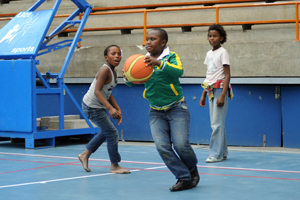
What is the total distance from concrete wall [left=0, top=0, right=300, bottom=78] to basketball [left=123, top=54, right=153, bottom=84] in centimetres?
527

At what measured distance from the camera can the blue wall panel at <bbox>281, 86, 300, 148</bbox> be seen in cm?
991

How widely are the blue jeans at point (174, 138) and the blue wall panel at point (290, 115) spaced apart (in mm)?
4832

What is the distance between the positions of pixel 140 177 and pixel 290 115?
4.60 meters

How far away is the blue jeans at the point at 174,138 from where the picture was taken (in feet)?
18.3

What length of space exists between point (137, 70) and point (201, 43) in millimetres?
6381

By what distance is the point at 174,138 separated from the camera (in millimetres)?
5633

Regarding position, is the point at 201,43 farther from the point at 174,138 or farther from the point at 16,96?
the point at 174,138

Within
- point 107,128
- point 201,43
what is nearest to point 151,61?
point 107,128

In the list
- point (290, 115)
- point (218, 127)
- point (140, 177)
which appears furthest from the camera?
point (290, 115)

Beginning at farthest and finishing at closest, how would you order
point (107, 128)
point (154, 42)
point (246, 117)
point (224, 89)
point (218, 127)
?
point (246, 117) → point (218, 127) → point (224, 89) → point (107, 128) → point (154, 42)

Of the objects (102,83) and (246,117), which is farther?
(246,117)

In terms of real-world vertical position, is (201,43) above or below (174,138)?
above

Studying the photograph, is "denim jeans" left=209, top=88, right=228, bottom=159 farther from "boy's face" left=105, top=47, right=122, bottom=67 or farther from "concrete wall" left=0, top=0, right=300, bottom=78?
"concrete wall" left=0, top=0, right=300, bottom=78

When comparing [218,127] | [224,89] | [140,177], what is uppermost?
[224,89]
